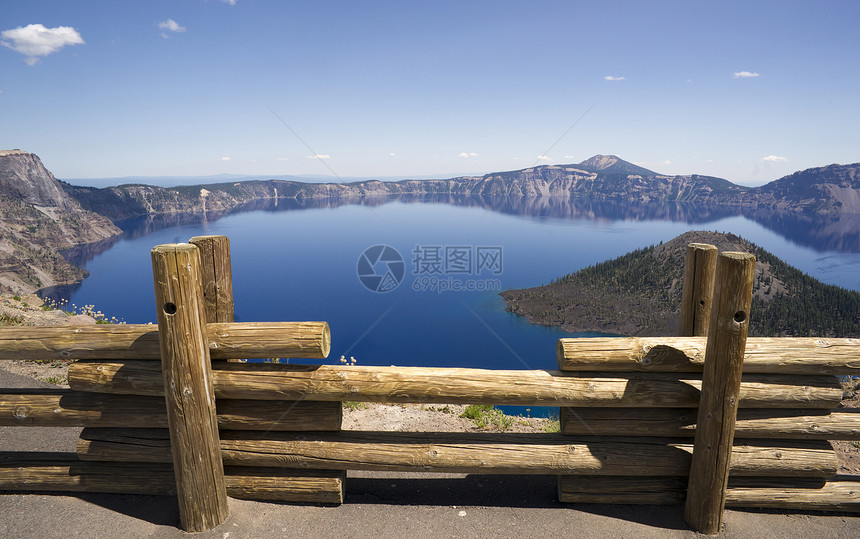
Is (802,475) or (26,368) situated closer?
(802,475)

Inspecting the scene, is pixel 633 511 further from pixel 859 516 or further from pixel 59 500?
pixel 59 500

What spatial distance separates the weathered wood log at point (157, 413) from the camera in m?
5.01

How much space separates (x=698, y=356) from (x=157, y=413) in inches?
231

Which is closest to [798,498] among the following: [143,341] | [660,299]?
[143,341]

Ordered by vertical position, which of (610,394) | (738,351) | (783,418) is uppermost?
(738,351)

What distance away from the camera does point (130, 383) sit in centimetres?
482

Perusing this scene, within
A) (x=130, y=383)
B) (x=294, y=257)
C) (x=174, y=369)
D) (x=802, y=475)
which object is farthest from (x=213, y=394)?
(x=294, y=257)

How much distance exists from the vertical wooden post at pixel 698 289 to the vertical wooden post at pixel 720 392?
95 centimetres

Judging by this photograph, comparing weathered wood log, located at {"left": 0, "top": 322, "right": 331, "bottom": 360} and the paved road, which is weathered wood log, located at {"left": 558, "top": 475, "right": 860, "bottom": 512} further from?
weathered wood log, located at {"left": 0, "top": 322, "right": 331, "bottom": 360}

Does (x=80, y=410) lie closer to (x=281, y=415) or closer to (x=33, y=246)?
(x=281, y=415)

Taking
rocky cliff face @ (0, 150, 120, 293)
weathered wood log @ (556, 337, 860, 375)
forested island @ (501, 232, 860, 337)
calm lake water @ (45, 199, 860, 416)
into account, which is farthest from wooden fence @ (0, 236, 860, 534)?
rocky cliff face @ (0, 150, 120, 293)

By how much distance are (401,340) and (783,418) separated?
3646 inches

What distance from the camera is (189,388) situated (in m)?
4.40

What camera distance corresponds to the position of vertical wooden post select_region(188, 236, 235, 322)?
16.4ft
